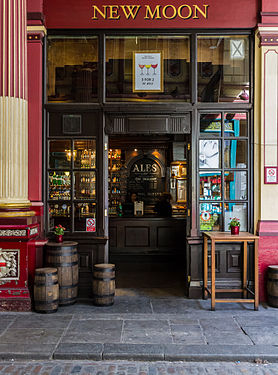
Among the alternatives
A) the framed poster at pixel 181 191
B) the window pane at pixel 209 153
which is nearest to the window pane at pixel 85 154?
the window pane at pixel 209 153

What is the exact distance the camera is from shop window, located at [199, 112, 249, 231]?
756 cm

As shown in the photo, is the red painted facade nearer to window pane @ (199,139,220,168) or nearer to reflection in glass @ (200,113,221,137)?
window pane @ (199,139,220,168)

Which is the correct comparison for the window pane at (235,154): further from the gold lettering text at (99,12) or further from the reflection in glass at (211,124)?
the gold lettering text at (99,12)

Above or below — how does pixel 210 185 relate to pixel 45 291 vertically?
above

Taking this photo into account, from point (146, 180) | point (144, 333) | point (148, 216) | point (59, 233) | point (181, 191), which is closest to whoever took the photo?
point (144, 333)

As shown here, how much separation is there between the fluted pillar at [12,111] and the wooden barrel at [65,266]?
0.78m

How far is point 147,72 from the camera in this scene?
7.65 meters

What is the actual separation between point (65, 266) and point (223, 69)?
4.60 meters

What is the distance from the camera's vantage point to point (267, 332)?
5.75 m

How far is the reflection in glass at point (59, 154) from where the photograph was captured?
24.7 feet

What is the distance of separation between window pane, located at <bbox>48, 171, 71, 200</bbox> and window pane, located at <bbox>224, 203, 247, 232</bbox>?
116 inches

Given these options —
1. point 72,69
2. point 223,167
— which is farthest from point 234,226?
point 72,69

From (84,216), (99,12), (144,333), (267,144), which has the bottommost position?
(144,333)

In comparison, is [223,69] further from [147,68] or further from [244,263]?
[244,263]
